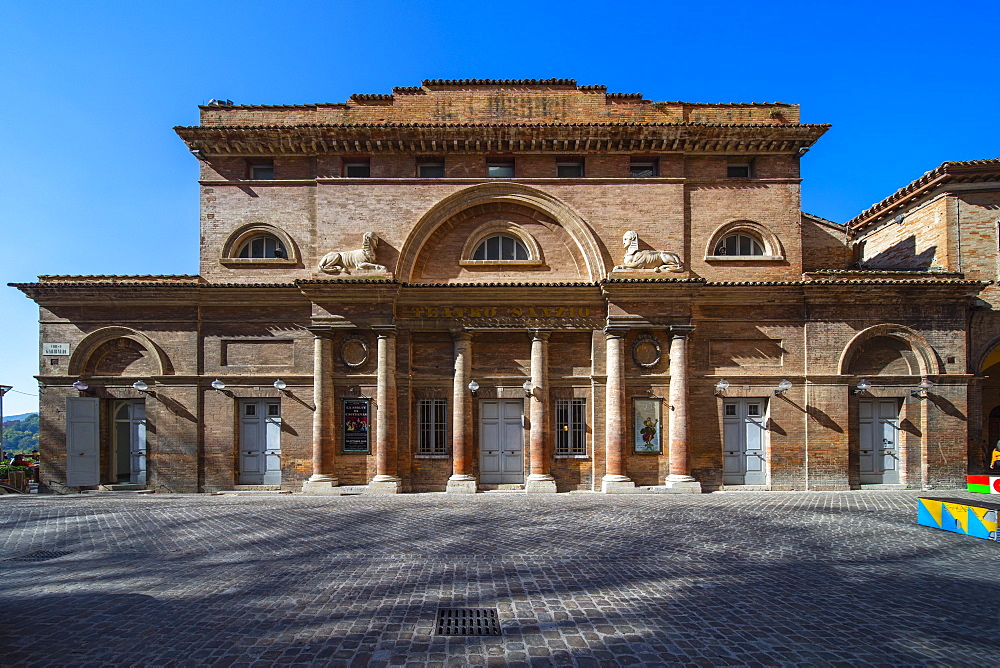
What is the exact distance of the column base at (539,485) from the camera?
14586mm

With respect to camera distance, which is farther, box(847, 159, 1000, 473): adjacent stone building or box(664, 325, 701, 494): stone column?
box(847, 159, 1000, 473): adjacent stone building

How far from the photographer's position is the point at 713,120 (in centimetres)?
1582

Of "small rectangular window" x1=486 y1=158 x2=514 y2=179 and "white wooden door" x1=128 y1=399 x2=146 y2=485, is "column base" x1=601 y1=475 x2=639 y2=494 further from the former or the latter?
"white wooden door" x1=128 y1=399 x2=146 y2=485

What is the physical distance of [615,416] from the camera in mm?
14617

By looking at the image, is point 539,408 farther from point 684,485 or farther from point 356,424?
point 356,424

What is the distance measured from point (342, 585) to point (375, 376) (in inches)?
329

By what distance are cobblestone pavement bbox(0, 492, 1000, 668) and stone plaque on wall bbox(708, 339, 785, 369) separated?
15.8ft

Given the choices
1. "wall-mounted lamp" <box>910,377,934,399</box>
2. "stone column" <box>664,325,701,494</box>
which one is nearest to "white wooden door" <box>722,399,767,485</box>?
"stone column" <box>664,325,701,494</box>

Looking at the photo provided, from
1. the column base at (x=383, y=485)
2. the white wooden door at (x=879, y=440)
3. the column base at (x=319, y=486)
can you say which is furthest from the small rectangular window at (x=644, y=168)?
the column base at (x=319, y=486)

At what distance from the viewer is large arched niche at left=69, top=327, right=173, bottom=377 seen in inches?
597

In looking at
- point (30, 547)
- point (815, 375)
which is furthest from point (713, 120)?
point (30, 547)

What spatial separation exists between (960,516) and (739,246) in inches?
347

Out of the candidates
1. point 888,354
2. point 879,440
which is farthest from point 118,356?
point 888,354

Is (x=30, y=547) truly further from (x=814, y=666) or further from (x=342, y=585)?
(x=814, y=666)
